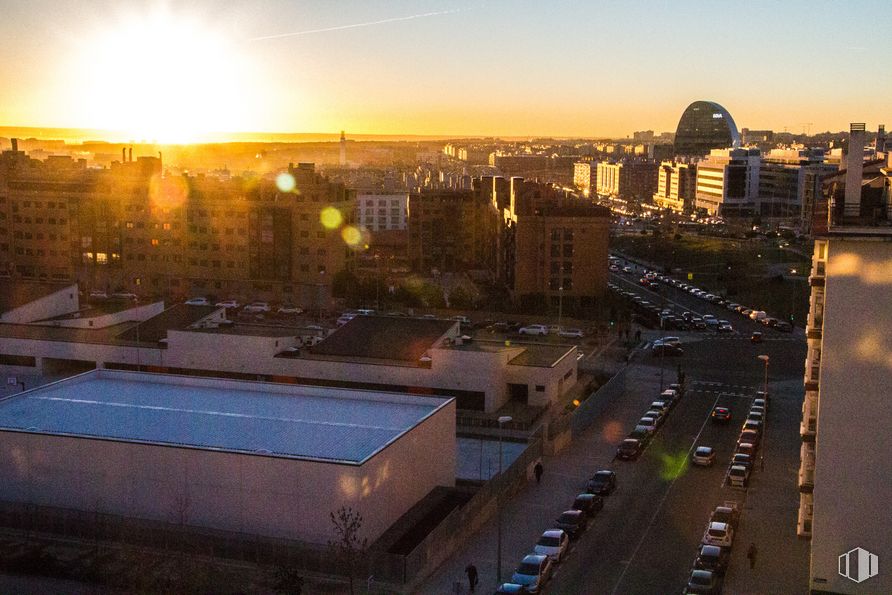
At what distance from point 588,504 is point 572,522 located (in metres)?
0.47

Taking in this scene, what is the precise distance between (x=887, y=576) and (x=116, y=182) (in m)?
19.6

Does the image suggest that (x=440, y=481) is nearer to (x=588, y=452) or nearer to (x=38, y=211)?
(x=588, y=452)

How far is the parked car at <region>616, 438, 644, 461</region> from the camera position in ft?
34.1

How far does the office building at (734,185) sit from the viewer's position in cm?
4359

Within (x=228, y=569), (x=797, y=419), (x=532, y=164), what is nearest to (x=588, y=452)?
(x=797, y=419)

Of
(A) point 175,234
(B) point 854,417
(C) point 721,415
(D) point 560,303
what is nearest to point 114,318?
(A) point 175,234

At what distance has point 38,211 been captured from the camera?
2253cm

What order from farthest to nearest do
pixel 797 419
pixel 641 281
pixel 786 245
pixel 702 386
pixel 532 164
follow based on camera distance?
pixel 532 164
pixel 786 245
pixel 641 281
pixel 702 386
pixel 797 419

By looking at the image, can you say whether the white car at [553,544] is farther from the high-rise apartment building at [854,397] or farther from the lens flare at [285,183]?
the lens flare at [285,183]

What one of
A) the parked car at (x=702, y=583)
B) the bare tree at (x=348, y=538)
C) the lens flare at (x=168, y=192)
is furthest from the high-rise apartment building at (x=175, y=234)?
the parked car at (x=702, y=583)

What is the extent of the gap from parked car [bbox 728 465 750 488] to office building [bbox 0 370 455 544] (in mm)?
2659

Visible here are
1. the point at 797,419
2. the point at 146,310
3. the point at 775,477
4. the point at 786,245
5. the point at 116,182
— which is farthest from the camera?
the point at 786,245

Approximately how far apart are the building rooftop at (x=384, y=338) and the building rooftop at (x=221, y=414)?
7.59ft
